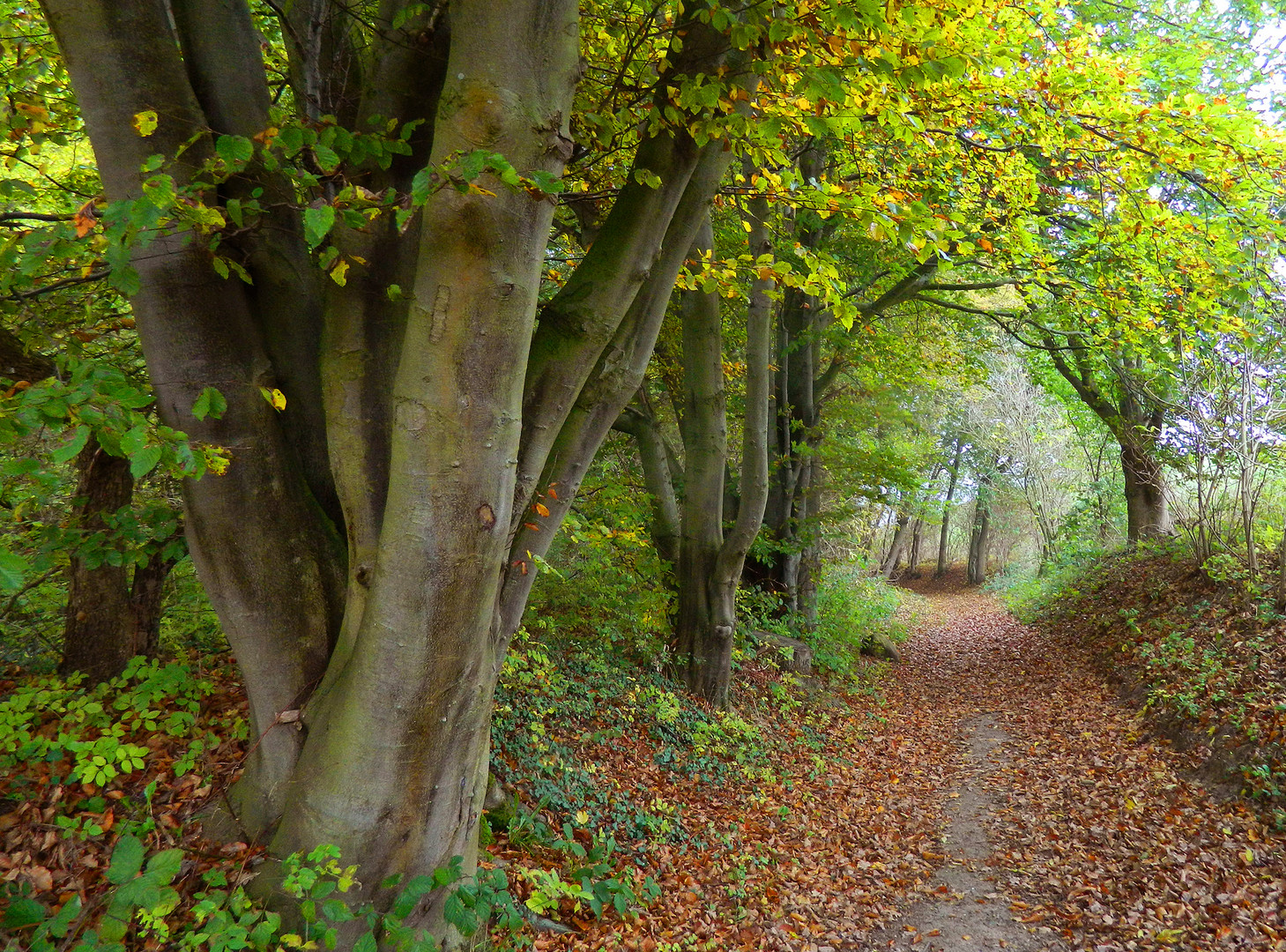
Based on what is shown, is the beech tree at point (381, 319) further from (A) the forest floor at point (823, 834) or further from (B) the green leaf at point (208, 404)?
(A) the forest floor at point (823, 834)

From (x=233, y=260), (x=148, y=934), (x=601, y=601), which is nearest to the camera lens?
(x=148, y=934)

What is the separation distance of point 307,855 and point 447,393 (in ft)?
6.44

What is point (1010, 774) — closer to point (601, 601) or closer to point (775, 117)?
point (601, 601)

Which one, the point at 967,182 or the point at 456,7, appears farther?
the point at 967,182

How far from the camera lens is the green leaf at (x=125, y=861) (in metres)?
2.63

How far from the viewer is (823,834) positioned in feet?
20.2

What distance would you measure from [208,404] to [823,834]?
576cm

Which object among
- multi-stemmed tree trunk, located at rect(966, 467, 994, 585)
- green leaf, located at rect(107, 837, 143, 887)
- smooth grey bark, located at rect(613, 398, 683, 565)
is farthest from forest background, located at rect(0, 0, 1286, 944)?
multi-stemmed tree trunk, located at rect(966, 467, 994, 585)

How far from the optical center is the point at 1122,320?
8.01 meters

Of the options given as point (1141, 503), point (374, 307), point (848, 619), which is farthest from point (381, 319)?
point (1141, 503)

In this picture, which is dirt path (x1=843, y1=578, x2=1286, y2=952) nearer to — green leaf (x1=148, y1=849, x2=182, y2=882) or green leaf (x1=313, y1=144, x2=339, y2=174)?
green leaf (x1=148, y1=849, x2=182, y2=882)

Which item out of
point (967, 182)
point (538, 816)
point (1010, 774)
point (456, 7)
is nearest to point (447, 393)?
point (456, 7)

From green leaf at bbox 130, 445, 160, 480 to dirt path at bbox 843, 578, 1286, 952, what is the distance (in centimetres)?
485

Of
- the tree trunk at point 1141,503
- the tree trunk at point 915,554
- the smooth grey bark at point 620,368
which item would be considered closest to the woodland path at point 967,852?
the smooth grey bark at point 620,368
